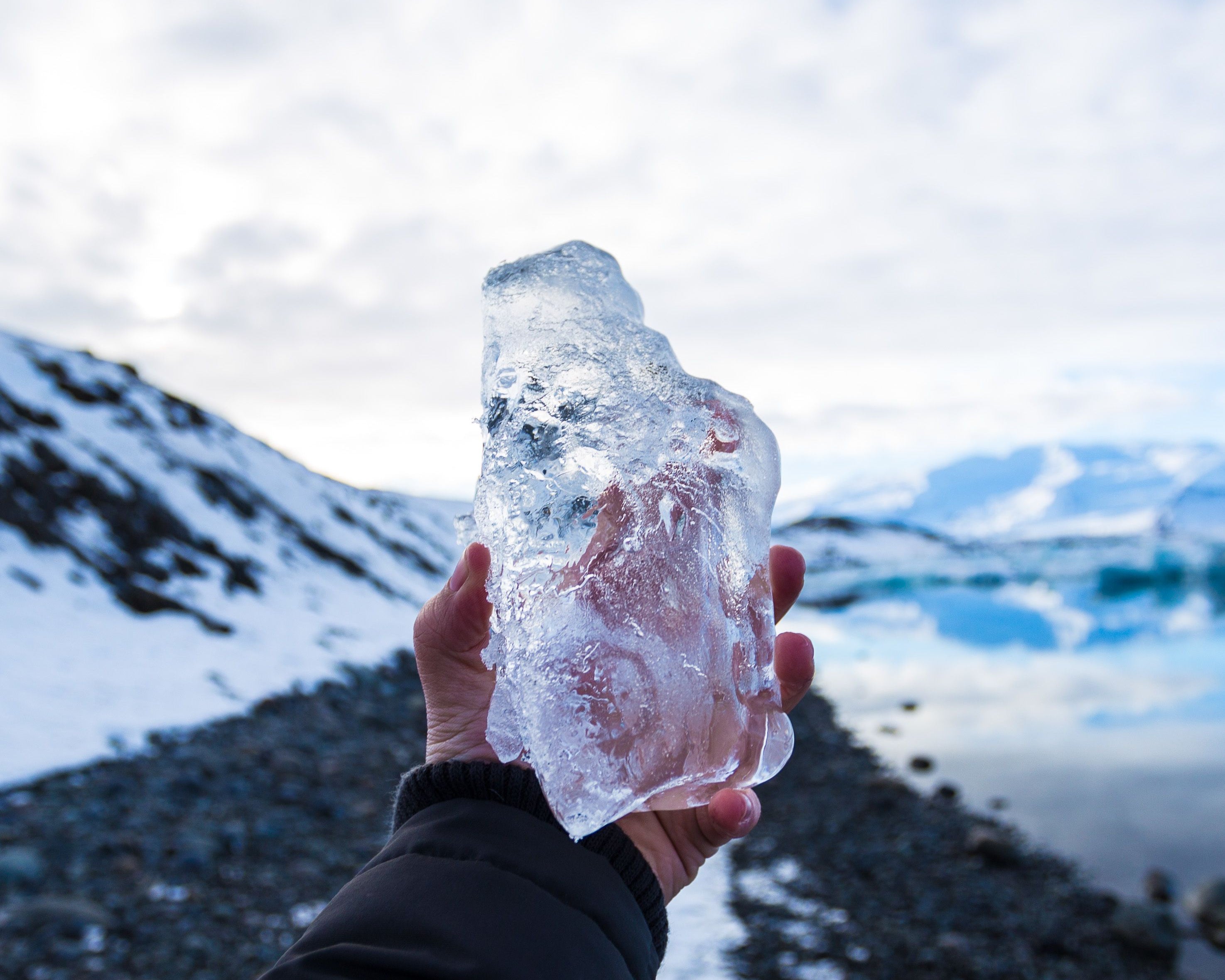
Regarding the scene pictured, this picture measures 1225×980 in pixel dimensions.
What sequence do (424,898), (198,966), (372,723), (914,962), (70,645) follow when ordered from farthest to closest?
(372,723) → (70,645) → (914,962) → (198,966) → (424,898)

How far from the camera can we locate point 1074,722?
1497 centimetres

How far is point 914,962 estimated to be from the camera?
611 centimetres

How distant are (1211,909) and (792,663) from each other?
7912 millimetres

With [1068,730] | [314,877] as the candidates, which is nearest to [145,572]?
[314,877]

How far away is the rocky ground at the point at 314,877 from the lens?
503 cm

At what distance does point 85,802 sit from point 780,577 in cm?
673

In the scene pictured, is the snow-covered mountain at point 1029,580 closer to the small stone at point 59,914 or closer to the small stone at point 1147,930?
the small stone at point 1147,930

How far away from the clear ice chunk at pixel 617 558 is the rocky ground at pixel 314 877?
416 centimetres

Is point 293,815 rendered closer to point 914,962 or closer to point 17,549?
point 914,962

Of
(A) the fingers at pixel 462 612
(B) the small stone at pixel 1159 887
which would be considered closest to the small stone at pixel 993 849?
(B) the small stone at pixel 1159 887

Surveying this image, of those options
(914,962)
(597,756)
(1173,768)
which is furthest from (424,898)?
(1173,768)

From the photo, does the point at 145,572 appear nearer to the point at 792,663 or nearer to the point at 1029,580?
the point at 792,663

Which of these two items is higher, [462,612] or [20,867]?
[462,612]

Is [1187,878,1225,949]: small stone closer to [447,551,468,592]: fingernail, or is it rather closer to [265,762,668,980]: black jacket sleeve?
[265,762,668,980]: black jacket sleeve
